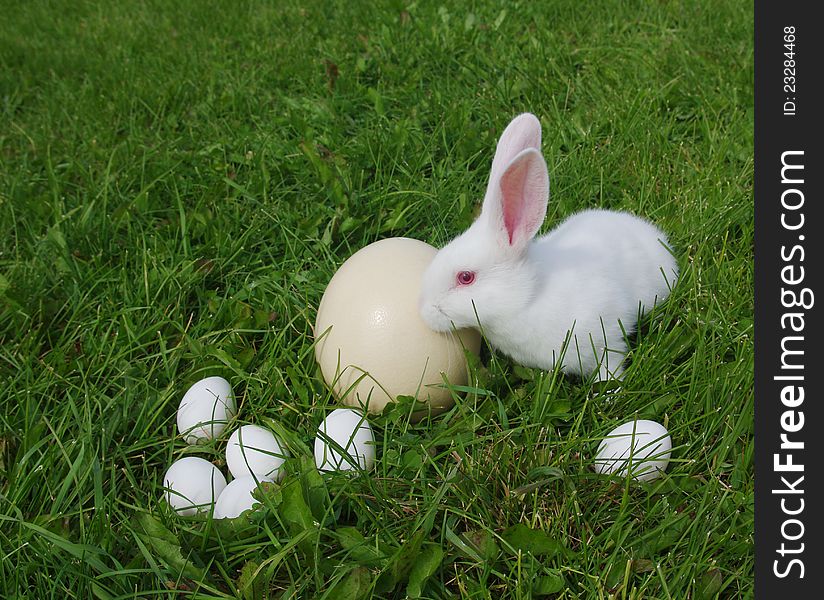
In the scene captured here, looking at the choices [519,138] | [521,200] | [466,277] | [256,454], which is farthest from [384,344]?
[519,138]

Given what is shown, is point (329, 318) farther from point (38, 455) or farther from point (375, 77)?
point (375, 77)

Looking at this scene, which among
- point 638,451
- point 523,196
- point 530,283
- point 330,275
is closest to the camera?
point 638,451

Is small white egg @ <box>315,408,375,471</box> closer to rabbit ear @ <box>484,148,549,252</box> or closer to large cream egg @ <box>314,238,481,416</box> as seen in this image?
large cream egg @ <box>314,238,481,416</box>

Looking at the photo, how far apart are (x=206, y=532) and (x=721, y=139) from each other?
277 cm

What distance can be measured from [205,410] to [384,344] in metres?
0.59

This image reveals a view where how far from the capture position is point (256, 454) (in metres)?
2.21

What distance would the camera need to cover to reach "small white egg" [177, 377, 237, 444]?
238cm

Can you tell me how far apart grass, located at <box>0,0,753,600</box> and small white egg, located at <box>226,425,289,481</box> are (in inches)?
2.6

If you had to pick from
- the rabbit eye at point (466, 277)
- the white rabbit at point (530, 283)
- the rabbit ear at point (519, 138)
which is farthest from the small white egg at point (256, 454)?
the rabbit ear at point (519, 138)

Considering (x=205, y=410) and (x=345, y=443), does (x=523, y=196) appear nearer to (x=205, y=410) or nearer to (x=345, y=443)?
(x=345, y=443)

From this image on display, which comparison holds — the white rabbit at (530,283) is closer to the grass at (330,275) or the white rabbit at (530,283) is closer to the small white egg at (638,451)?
the grass at (330,275)

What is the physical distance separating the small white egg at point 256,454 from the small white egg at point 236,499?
50mm

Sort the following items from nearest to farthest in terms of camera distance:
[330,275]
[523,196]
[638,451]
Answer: [638,451] → [523,196] → [330,275]

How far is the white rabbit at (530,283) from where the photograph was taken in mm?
2352
